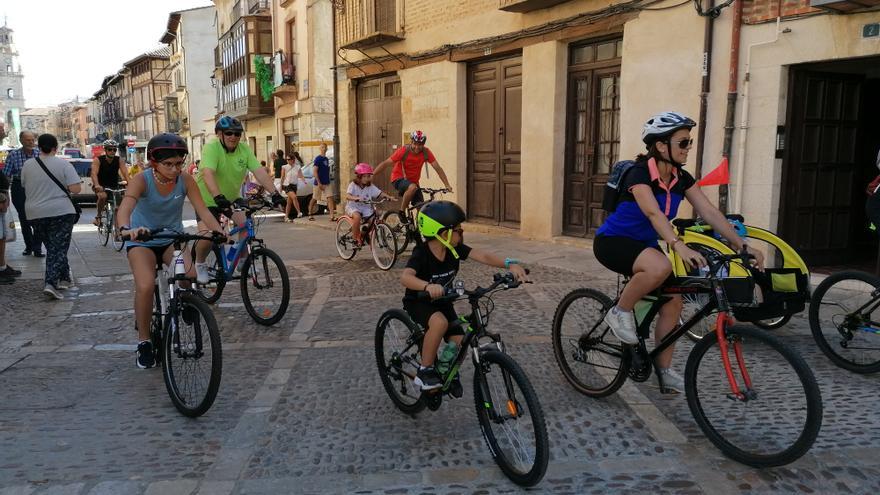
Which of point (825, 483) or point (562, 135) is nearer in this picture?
point (825, 483)

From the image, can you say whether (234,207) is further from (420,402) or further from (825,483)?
(825,483)

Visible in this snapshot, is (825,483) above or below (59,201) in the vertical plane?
below

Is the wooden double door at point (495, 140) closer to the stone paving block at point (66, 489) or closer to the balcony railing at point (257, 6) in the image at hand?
the stone paving block at point (66, 489)

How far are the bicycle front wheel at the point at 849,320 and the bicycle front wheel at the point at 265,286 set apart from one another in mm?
4236

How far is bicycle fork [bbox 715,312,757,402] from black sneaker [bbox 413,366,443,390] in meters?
1.40

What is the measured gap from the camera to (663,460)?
3420mm

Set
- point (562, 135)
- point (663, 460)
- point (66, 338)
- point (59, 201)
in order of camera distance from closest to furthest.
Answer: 1. point (663, 460)
2. point (66, 338)
3. point (59, 201)
4. point (562, 135)

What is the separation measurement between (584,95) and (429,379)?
8133 mm

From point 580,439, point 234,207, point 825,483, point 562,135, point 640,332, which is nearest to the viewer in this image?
point 825,483

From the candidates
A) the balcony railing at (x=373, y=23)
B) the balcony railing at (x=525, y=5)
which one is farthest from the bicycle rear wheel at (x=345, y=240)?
the balcony railing at (x=373, y=23)

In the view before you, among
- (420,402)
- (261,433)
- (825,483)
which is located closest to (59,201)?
(261,433)

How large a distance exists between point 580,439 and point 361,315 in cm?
331

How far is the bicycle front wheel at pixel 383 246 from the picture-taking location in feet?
30.2

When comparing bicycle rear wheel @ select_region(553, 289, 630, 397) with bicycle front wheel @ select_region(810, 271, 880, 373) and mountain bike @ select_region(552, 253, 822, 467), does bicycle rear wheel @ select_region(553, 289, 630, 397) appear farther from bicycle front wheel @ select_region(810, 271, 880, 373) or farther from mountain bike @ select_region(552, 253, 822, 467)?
bicycle front wheel @ select_region(810, 271, 880, 373)
